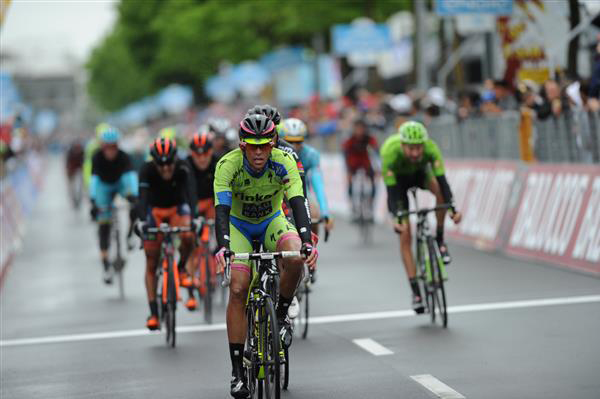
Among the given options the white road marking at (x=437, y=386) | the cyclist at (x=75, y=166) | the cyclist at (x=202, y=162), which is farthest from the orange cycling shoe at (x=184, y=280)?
the cyclist at (x=75, y=166)

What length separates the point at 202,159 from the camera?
13.6 metres

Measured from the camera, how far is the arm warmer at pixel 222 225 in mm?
8070

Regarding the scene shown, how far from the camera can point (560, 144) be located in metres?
17.5

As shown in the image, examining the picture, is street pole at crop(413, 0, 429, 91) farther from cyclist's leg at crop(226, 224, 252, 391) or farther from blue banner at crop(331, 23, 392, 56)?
cyclist's leg at crop(226, 224, 252, 391)

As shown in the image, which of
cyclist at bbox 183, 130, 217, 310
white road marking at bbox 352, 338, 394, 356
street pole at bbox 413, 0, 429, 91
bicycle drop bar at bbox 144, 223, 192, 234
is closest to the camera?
white road marking at bbox 352, 338, 394, 356

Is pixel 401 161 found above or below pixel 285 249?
above

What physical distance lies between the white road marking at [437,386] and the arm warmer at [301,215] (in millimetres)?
1345

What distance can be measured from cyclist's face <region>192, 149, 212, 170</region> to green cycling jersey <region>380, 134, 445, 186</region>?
2.17m

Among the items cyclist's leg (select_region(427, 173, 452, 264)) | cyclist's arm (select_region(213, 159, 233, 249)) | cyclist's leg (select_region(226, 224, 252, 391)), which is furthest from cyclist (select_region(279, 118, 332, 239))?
cyclist's leg (select_region(226, 224, 252, 391))

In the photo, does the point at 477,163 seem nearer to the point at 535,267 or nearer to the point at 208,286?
the point at 535,267

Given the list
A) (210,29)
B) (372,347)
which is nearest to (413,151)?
(372,347)

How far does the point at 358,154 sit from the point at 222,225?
553 inches

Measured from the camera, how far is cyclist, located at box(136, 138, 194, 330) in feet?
39.0

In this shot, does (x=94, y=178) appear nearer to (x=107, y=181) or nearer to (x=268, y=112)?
(x=107, y=181)
